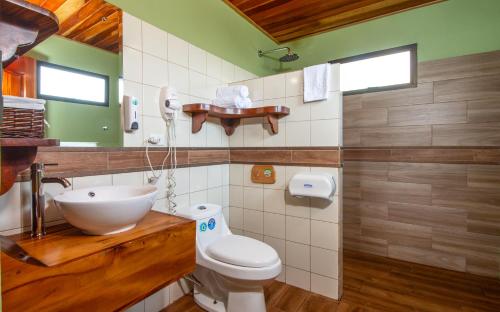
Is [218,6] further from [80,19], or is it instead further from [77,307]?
[77,307]

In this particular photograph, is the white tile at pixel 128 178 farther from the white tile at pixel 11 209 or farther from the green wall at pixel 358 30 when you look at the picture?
the green wall at pixel 358 30

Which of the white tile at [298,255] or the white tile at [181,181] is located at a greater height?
the white tile at [181,181]

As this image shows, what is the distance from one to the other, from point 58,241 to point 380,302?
6.62 feet

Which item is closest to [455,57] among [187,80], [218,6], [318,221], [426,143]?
[426,143]

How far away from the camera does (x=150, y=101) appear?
5.38 ft

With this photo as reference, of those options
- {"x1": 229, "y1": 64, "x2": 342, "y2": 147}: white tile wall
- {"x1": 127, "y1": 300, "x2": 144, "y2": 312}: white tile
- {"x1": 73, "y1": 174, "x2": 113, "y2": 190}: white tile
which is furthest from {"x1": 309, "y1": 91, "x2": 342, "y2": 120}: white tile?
{"x1": 127, "y1": 300, "x2": 144, "y2": 312}: white tile

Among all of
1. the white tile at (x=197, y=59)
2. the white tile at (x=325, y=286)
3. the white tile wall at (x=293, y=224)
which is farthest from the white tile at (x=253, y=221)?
the white tile at (x=197, y=59)

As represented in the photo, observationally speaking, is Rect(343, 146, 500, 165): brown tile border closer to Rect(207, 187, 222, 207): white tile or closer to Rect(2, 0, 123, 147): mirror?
Rect(207, 187, 222, 207): white tile

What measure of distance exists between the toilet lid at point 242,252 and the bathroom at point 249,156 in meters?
0.01

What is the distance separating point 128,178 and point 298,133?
1274 mm

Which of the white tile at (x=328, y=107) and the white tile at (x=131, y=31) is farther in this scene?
the white tile at (x=328, y=107)

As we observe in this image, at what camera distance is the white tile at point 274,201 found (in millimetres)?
2080

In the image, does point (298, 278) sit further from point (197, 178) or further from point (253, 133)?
point (253, 133)

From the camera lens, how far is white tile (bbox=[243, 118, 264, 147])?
7.10 ft
